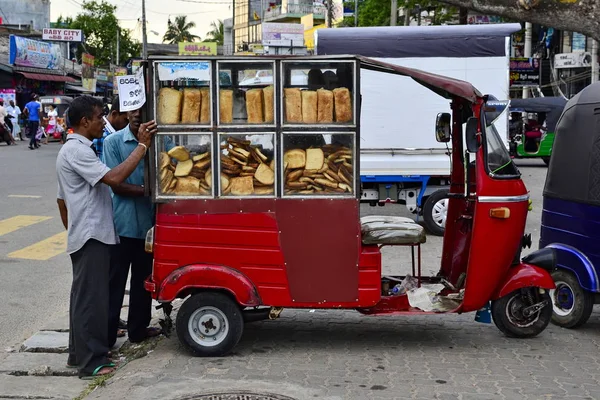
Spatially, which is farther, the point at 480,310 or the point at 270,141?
the point at 480,310

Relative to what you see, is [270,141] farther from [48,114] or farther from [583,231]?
[48,114]

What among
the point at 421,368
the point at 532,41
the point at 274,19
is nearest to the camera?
the point at 421,368

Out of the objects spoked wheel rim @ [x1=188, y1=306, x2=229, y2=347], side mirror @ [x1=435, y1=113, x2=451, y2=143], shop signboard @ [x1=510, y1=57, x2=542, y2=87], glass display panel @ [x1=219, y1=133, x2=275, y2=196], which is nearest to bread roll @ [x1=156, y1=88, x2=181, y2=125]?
glass display panel @ [x1=219, y1=133, x2=275, y2=196]

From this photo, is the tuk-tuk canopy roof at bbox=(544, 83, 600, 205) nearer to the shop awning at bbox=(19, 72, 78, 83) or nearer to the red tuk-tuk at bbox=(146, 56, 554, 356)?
the red tuk-tuk at bbox=(146, 56, 554, 356)

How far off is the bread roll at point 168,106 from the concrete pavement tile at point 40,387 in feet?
6.29

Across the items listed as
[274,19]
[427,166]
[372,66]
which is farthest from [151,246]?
[274,19]

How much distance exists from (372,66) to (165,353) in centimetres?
264

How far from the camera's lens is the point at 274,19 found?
112250 millimetres

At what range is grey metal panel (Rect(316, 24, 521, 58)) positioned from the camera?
43.0 ft

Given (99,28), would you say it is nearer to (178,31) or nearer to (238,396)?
(178,31)

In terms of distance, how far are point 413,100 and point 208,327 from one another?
7466mm

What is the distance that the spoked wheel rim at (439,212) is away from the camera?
497 inches

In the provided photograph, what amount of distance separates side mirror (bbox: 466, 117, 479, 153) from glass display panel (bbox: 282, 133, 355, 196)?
3.13 ft

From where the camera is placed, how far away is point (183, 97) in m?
6.11
